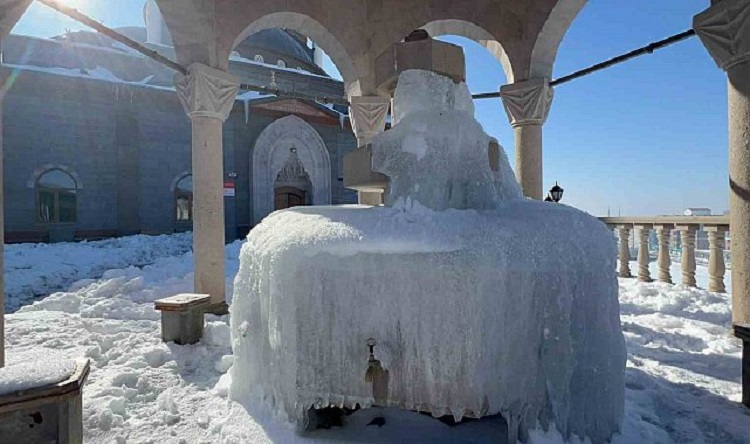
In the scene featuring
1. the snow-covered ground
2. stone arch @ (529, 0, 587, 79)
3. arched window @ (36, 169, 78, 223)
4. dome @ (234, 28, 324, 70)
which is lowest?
the snow-covered ground

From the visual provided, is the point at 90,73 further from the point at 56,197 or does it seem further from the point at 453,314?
the point at 453,314

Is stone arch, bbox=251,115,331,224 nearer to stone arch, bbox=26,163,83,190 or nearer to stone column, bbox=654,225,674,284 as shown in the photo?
stone arch, bbox=26,163,83,190

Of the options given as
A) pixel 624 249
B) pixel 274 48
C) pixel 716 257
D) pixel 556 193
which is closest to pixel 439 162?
pixel 716 257

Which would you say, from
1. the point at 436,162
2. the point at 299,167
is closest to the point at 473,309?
the point at 436,162

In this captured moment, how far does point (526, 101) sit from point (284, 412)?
19.3 ft

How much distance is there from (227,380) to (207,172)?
3.34 meters

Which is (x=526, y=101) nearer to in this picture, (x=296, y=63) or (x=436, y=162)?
(x=436, y=162)

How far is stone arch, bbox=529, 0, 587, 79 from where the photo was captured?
6266mm

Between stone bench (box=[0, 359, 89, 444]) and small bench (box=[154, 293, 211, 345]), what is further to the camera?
small bench (box=[154, 293, 211, 345])

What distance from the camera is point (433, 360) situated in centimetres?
→ 234

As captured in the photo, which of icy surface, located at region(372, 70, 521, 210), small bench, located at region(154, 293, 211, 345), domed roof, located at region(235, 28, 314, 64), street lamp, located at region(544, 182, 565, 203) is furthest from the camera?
domed roof, located at region(235, 28, 314, 64)

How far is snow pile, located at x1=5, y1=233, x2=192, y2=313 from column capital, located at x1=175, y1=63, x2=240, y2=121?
5.25 meters

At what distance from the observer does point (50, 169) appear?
14789mm

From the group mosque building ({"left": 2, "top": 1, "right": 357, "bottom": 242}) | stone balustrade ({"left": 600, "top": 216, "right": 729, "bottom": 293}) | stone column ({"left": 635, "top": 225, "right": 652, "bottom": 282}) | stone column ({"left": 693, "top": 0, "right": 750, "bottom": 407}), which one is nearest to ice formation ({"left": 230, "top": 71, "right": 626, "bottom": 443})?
stone column ({"left": 693, "top": 0, "right": 750, "bottom": 407})
